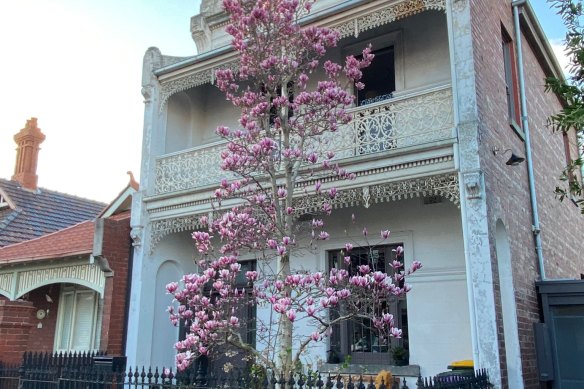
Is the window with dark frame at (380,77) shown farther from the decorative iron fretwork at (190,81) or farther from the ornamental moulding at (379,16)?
the decorative iron fretwork at (190,81)

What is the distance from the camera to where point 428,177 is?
8.09m

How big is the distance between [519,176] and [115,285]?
317 inches

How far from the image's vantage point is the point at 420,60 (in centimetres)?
1023

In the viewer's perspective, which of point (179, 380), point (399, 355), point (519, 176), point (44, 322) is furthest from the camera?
point (44, 322)

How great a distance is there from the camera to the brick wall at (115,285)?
10.7 m

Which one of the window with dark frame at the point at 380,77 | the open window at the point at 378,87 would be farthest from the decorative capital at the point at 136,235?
the window with dark frame at the point at 380,77

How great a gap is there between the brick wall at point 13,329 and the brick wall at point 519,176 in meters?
6.66

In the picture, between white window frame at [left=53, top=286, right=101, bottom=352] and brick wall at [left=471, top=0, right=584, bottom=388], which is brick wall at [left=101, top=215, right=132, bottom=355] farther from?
brick wall at [left=471, top=0, right=584, bottom=388]

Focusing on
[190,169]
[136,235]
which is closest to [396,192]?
[190,169]

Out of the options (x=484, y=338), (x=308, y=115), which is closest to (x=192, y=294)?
(x=308, y=115)

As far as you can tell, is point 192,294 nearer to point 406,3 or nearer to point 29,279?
point 406,3

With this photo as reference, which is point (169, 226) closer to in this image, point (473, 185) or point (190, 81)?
point (190, 81)

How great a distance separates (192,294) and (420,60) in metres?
7.04

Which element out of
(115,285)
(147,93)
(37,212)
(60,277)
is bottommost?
(115,285)
